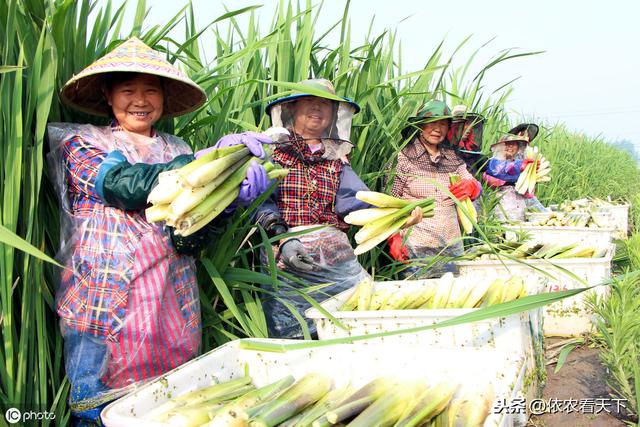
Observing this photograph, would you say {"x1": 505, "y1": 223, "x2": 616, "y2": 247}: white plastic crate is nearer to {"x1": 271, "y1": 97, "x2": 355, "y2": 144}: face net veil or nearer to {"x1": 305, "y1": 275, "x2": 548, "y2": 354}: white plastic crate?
{"x1": 271, "y1": 97, "x2": 355, "y2": 144}: face net veil

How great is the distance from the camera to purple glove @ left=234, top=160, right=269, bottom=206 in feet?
5.59

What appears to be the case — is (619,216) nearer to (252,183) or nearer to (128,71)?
(252,183)

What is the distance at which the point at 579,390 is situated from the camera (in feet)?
9.46

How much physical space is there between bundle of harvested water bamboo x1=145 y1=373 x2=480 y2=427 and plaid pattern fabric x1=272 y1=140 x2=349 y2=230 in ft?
3.71

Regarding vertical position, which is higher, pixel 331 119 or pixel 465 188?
pixel 331 119

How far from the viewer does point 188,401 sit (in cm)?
150

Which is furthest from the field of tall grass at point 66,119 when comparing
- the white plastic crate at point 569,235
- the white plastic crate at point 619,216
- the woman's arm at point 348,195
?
the white plastic crate at point 619,216

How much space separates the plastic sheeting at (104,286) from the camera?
1.65 m

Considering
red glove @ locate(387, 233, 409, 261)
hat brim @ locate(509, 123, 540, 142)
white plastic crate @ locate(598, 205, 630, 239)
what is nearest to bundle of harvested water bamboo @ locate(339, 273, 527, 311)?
red glove @ locate(387, 233, 409, 261)

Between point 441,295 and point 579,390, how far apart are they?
1.13 metres

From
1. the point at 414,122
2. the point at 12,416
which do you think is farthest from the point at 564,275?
the point at 12,416

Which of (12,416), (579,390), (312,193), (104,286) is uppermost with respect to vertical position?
(312,193)

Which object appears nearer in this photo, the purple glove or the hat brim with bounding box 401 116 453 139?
the purple glove

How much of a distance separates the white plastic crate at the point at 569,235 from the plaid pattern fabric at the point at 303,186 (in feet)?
6.78
